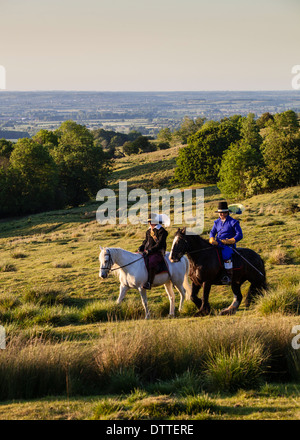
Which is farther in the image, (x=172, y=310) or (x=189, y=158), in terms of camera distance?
(x=189, y=158)

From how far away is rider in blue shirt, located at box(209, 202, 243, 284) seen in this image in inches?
485

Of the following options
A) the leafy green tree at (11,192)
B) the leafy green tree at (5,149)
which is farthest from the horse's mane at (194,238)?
the leafy green tree at (5,149)

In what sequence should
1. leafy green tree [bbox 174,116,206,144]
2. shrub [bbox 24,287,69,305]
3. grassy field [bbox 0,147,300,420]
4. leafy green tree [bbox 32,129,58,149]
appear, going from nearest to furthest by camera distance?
grassy field [bbox 0,147,300,420], shrub [bbox 24,287,69,305], leafy green tree [bbox 32,129,58,149], leafy green tree [bbox 174,116,206,144]

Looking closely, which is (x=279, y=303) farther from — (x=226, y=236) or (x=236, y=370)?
(x=236, y=370)

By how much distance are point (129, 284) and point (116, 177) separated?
75182 mm

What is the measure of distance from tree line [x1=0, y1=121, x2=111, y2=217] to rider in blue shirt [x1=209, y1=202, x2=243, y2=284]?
5521 centimetres

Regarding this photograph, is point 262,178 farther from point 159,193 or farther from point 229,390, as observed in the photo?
point 229,390

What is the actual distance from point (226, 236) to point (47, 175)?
56459 millimetres

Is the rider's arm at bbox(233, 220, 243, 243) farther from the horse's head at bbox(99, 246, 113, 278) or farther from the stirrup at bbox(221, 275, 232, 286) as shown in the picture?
the horse's head at bbox(99, 246, 113, 278)

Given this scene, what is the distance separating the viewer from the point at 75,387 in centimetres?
758

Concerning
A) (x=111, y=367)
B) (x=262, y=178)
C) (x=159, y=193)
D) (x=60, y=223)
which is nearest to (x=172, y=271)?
(x=111, y=367)

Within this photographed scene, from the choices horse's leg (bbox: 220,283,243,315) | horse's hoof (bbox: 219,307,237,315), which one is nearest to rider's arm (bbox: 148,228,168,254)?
horse's leg (bbox: 220,283,243,315)

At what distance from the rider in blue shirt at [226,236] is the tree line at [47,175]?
181 feet

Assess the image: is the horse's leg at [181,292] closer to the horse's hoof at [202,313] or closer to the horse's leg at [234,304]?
the horse's hoof at [202,313]
